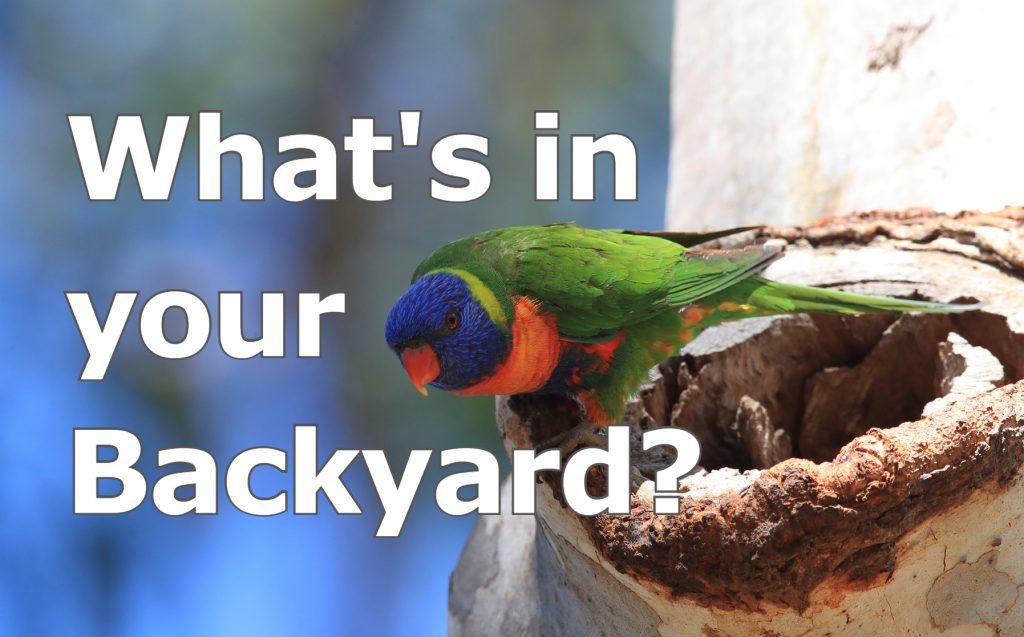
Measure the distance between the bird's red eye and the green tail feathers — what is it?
530mm

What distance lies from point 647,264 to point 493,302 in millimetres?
308

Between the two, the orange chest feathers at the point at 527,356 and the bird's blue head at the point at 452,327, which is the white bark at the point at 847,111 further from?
the bird's blue head at the point at 452,327

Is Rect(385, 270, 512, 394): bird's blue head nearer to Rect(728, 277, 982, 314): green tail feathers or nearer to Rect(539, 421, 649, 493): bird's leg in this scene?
Rect(539, 421, 649, 493): bird's leg

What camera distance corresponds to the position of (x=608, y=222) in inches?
135

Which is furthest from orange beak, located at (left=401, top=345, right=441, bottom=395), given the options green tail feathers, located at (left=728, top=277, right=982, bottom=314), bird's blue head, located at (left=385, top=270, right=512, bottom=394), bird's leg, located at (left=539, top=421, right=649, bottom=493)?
green tail feathers, located at (left=728, top=277, right=982, bottom=314)

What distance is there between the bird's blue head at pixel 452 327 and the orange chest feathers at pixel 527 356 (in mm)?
17

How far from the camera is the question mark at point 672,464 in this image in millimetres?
1185

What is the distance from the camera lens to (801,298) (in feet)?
5.66

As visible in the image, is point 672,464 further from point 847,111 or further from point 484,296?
point 847,111

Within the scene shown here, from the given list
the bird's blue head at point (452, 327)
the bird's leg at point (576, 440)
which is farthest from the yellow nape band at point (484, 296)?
the bird's leg at point (576, 440)

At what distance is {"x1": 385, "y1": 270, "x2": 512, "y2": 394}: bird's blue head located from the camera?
167 centimetres

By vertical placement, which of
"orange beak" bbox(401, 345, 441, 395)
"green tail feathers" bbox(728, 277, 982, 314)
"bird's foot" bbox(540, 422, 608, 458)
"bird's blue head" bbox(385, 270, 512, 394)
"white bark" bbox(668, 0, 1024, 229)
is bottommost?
"bird's foot" bbox(540, 422, 608, 458)

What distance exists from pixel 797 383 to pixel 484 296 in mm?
736

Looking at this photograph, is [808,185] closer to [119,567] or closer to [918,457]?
[918,457]
